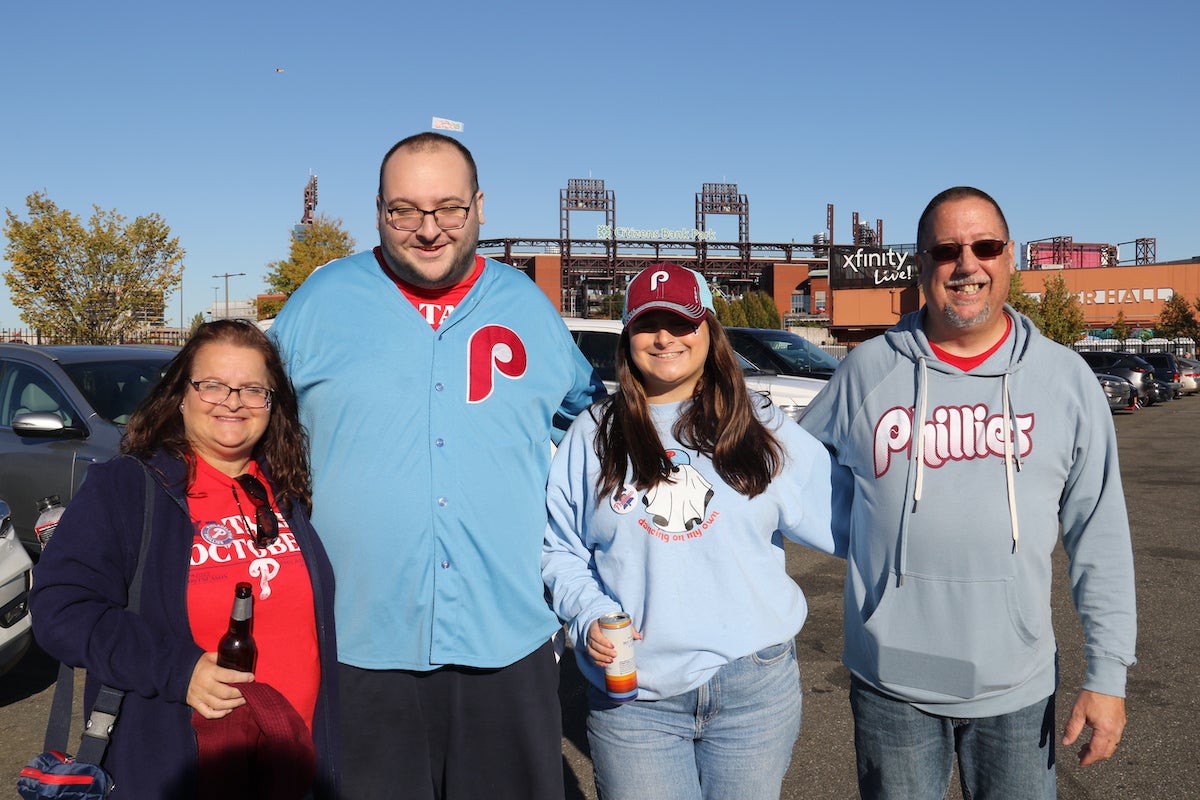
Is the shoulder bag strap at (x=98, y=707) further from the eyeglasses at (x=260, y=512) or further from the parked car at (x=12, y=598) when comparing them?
the parked car at (x=12, y=598)

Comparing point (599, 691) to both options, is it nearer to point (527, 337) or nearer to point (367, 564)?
point (367, 564)

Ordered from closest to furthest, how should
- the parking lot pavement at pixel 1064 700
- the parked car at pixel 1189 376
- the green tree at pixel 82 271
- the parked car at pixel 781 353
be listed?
the parking lot pavement at pixel 1064 700 < the parked car at pixel 781 353 < the green tree at pixel 82 271 < the parked car at pixel 1189 376

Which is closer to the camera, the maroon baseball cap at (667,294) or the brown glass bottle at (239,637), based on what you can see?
the brown glass bottle at (239,637)

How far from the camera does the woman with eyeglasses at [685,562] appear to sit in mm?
2408

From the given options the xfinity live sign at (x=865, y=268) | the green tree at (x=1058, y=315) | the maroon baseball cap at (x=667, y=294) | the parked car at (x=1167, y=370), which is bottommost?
the maroon baseball cap at (x=667, y=294)

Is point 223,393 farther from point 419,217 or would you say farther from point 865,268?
point 865,268

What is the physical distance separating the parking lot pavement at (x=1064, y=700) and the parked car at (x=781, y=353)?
128 inches

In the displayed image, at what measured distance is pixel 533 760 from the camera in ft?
8.66

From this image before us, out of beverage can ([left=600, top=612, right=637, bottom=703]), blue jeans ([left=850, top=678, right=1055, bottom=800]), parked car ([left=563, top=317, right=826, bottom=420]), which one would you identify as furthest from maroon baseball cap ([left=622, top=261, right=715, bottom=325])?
parked car ([left=563, top=317, right=826, bottom=420])

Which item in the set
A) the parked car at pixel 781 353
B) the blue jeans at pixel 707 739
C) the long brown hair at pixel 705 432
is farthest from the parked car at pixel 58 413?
the parked car at pixel 781 353

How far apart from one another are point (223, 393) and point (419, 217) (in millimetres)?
732

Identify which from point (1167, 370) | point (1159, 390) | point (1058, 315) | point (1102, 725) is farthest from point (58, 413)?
point (1058, 315)

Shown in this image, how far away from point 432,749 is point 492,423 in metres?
0.95

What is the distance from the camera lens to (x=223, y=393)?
2406 mm
